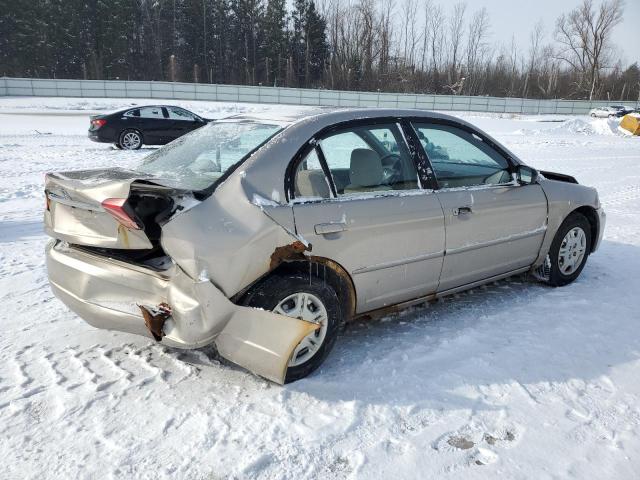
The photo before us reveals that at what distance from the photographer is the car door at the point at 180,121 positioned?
16.3 metres

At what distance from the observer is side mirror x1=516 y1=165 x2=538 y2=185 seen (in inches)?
166

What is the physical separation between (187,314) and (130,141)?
13.8m

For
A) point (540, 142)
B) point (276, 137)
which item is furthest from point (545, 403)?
point (540, 142)

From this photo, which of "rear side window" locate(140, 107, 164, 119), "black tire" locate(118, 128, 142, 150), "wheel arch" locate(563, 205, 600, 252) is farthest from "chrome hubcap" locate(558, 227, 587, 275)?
"rear side window" locate(140, 107, 164, 119)

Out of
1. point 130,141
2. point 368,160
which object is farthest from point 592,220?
point 130,141

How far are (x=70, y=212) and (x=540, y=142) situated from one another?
19.4 meters

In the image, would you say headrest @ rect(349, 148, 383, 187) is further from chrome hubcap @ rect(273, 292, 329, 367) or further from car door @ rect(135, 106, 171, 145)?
car door @ rect(135, 106, 171, 145)

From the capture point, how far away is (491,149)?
4.20 meters

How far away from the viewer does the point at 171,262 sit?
2.78 meters

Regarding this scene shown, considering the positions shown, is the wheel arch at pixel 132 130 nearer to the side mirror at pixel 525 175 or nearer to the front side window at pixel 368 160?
the front side window at pixel 368 160

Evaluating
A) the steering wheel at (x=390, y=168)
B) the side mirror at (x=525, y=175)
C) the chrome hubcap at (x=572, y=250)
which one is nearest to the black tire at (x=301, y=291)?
the steering wheel at (x=390, y=168)

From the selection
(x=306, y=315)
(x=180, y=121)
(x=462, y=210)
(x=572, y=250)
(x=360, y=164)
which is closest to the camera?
(x=306, y=315)

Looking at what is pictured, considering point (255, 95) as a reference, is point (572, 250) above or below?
below

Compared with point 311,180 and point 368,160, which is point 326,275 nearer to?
point 311,180
